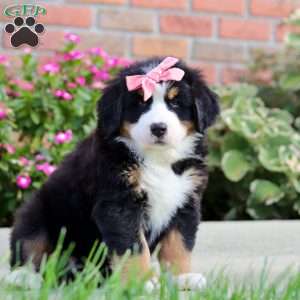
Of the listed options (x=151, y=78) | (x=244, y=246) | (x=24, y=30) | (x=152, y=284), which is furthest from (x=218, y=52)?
(x=152, y=284)

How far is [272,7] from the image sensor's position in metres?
8.02

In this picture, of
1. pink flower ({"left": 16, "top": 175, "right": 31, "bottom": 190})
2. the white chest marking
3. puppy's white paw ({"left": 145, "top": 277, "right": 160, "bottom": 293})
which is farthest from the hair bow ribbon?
pink flower ({"left": 16, "top": 175, "right": 31, "bottom": 190})

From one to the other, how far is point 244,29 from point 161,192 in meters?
4.26

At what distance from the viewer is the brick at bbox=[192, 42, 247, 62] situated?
7.86 meters

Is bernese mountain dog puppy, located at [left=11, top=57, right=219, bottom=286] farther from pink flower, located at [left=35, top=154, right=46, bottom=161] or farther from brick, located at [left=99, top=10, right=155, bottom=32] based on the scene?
brick, located at [left=99, top=10, right=155, bottom=32]

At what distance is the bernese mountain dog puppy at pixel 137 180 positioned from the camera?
388 centimetres

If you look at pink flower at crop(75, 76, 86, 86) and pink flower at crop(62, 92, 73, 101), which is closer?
pink flower at crop(62, 92, 73, 101)

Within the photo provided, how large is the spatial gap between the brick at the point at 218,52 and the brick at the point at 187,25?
0.11 meters

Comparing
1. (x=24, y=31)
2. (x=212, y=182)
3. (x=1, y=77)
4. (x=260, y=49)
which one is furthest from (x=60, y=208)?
(x=260, y=49)

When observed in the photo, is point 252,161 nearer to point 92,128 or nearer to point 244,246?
point 92,128

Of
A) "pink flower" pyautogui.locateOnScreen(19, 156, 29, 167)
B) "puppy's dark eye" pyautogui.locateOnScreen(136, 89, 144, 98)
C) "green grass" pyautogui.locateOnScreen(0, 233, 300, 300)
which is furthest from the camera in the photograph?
"pink flower" pyautogui.locateOnScreen(19, 156, 29, 167)

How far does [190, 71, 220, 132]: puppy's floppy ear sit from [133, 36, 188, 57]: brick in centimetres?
360

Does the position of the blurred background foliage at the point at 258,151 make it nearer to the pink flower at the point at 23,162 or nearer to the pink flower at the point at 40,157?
the pink flower at the point at 40,157

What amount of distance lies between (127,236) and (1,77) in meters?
2.99
